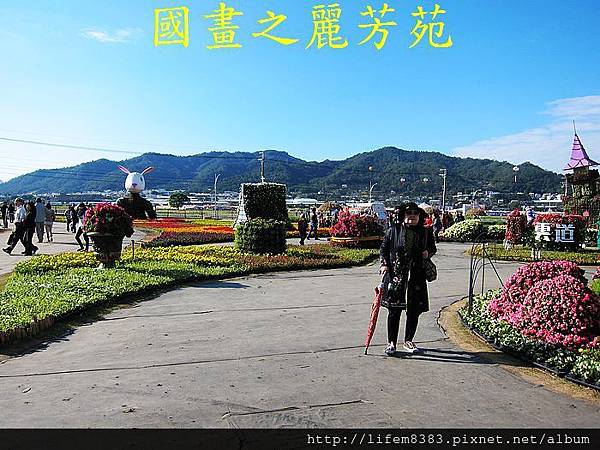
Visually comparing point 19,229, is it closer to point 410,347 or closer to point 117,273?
point 117,273

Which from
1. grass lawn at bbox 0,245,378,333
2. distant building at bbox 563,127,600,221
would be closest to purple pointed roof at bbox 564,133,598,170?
distant building at bbox 563,127,600,221

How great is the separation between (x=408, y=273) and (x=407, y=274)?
0.01 meters

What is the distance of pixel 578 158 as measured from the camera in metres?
31.6

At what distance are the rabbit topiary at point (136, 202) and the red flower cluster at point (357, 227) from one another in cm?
2178

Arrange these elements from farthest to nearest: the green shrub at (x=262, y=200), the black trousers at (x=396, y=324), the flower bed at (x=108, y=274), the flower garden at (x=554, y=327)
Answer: the green shrub at (x=262, y=200), the flower bed at (x=108, y=274), the black trousers at (x=396, y=324), the flower garden at (x=554, y=327)

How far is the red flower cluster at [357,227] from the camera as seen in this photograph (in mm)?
19891

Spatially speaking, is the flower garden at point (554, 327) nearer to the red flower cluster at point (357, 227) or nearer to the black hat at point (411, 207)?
the black hat at point (411, 207)

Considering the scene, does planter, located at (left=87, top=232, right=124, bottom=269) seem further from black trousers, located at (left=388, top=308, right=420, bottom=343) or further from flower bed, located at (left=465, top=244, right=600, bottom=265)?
flower bed, located at (left=465, top=244, right=600, bottom=265)

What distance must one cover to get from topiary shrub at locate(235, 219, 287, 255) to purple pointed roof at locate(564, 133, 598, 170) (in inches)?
819

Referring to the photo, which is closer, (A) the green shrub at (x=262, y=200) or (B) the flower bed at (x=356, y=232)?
(B) the flower bed at (x=356, y=232)

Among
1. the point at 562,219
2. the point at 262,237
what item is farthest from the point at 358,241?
the point at 562,219

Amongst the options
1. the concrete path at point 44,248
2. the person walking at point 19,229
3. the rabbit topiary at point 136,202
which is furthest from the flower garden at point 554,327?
the rabbit topiary at point 136,202

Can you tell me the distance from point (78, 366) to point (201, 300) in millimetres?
3928

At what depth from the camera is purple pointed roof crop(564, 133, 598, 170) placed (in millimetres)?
→ 30791
